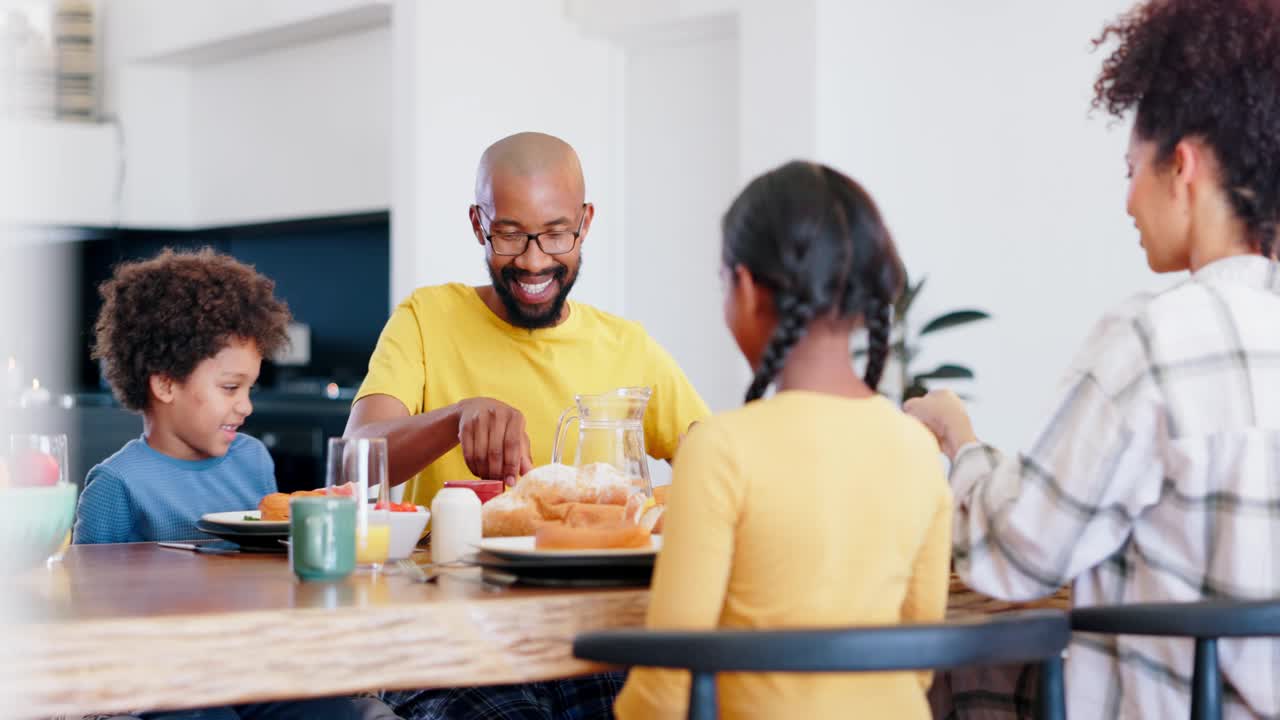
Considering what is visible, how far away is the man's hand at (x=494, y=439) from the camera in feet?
6.04

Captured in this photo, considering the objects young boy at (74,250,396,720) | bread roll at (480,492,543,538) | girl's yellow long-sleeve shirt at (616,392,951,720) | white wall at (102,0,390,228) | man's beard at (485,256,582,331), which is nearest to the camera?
girl's yellow long-sleeve shirt at (616,392,951,720)

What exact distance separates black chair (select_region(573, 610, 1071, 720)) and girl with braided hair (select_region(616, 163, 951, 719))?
0.08 metres

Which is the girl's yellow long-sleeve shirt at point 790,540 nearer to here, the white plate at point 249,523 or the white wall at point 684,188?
the white plate at point 249,523

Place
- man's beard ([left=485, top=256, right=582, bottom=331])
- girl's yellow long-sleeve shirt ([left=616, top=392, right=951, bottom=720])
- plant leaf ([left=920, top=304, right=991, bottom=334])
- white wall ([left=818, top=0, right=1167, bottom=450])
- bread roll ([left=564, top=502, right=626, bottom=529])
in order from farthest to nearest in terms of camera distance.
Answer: white wall ([left=818, top=0, right=1167, bottom=450]) < plant leaf ([left=920, top=304, right=991, bottom=334]) < man's beard ([left=485, top=256, right=582, bottom=331]) < bread roll ([left=564, top=502, right=626, bottom=529]) < girl's yellow long-sleeve shirt ([left=616, top=392, right=951, bottom=720])

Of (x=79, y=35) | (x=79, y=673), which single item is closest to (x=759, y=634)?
(x=79, y=673)

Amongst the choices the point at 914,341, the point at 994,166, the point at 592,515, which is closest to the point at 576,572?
the point at 592,515

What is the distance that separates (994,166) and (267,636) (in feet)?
13.3

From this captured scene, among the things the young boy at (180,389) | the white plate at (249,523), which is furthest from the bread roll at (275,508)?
the young boy at (180,389)

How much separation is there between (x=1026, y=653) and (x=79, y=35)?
20.4ft

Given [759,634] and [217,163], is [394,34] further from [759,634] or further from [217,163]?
[759,634]

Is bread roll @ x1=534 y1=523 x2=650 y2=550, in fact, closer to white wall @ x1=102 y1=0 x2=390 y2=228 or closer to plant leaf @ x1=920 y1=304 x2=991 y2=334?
plant leaf @ x1=920 y1=304 x2=991 y2=334

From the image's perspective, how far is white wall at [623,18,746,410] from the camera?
520cm

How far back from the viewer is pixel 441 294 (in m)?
2.52

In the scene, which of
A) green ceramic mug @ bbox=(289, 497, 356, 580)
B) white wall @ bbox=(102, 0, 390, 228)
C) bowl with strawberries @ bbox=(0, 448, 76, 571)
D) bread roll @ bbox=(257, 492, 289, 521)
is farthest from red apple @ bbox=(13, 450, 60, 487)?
white wall @ bbox=(102, 0, 390, 228)
